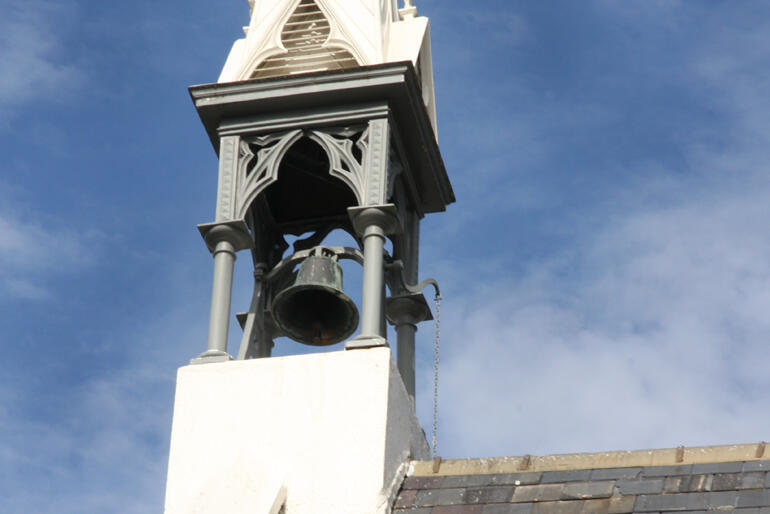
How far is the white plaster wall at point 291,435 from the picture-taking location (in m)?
14.6

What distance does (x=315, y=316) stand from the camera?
57.5 feet

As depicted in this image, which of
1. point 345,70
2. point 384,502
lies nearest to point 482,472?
point 384,502

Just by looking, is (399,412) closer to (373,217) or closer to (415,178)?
(373,217)

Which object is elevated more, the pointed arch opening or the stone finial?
the stone finial

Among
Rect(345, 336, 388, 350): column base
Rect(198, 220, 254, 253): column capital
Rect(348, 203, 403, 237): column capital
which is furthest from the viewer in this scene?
Rect(198, 220, 254, 253): column capital

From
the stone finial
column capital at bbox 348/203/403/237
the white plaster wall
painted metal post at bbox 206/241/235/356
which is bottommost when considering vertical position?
the white plaster wall

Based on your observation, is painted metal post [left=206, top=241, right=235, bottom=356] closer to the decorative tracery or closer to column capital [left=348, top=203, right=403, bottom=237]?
column capital [left=348, top=203, right=403, bottom=237]

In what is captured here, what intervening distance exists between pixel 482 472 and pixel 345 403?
1422mm

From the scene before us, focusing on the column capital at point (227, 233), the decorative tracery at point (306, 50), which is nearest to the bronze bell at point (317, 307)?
the column capital at point (227, 233)

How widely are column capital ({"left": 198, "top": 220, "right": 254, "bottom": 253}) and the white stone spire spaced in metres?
1.81

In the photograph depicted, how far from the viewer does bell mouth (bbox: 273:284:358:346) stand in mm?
17266

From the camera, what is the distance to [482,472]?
14.9 metres

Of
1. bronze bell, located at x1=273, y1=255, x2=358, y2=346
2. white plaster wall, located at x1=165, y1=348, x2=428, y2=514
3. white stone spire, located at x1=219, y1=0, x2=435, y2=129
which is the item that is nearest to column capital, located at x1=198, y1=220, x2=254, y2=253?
bronze bell, located at x1=273, y1=255, x2=358, y2=346

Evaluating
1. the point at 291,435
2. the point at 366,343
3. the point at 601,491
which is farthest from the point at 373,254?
the point at 601,491
